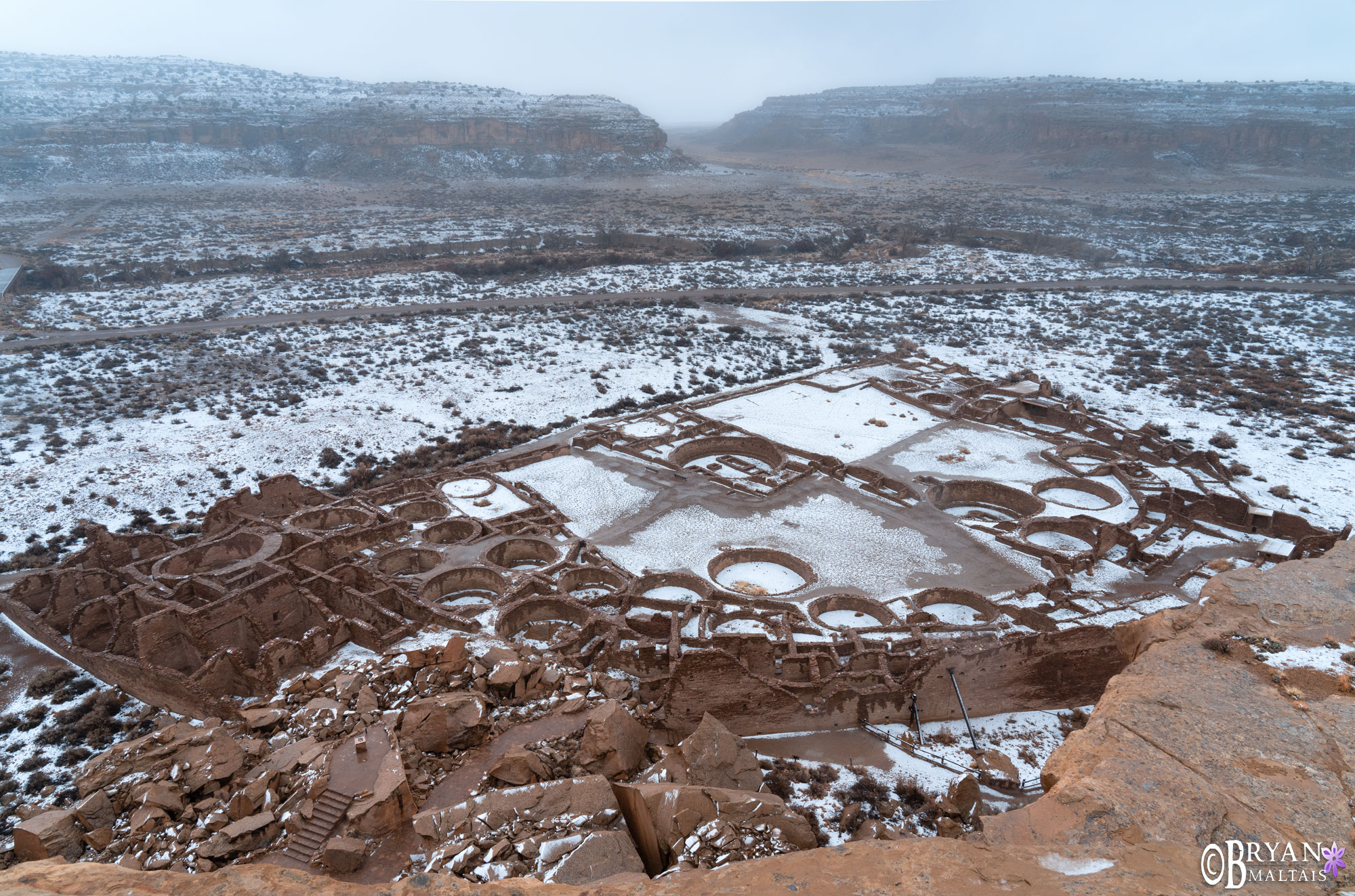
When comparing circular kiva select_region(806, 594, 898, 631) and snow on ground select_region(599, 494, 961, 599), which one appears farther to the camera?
snow on ground select_region(599, 494, 961, 599)

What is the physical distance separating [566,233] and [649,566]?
204 feet

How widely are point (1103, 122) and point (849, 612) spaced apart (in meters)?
139

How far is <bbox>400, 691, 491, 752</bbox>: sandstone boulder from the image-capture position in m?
13.6

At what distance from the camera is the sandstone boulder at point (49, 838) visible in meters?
11.3

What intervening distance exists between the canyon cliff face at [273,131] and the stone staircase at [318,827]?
120766mm

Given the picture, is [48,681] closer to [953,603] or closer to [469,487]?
[469,487]

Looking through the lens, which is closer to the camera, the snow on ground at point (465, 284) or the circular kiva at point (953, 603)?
the circular kiva at point (953, 603)

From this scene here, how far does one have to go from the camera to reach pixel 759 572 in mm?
22953

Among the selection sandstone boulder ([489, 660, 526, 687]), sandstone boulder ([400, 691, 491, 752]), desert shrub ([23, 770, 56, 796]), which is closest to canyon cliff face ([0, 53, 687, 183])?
desert shrub ([23, 770, 56, 796])

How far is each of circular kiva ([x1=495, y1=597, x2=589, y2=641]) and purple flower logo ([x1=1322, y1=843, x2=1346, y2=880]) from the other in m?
14.8

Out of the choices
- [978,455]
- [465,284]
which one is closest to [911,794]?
[978,455]

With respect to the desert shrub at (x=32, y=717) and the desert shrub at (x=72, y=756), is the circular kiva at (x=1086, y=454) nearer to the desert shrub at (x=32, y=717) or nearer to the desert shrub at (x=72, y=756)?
the desert shrub at (x=72, y=756)

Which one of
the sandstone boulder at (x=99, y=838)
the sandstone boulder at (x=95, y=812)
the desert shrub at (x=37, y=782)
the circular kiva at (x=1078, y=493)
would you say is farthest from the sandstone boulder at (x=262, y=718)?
the circular kiva at (x=1078, y=493)

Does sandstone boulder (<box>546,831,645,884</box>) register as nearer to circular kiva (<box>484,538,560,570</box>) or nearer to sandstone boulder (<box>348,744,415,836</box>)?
sandstone boulder (<box>348,744,415,836</box>)
